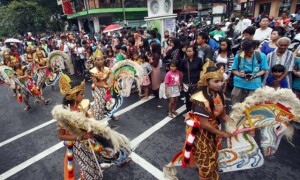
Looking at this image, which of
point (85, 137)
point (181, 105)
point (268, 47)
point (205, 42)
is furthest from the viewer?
point (181, 105)

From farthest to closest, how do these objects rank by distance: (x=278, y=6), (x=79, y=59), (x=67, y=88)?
(x=278, y=6)
(x=79, y=59)
(x=67, y=88)

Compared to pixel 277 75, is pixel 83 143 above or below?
below

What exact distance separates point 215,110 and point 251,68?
2.08m

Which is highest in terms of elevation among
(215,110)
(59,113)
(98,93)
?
(59,113)

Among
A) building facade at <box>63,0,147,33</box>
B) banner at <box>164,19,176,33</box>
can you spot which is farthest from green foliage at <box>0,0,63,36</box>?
banner at <box>164,19,176,33</box>

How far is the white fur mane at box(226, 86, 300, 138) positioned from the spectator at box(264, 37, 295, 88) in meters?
2.64

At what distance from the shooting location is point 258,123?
2.46 metres

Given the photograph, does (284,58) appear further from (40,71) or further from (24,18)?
(24,18)

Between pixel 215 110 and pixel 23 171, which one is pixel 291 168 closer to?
pixel 215 110

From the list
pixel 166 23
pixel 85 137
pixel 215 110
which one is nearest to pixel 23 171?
pixel 85 137

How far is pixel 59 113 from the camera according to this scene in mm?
2371

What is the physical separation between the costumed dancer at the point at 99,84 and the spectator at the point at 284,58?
12.1ft

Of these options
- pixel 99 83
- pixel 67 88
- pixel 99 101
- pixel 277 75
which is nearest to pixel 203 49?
pixel 277 75

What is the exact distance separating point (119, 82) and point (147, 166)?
6.65 ft
